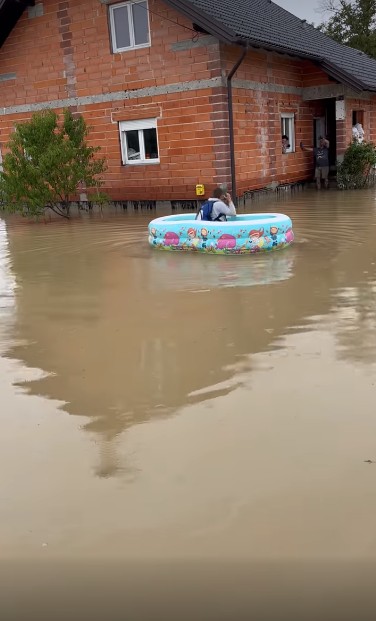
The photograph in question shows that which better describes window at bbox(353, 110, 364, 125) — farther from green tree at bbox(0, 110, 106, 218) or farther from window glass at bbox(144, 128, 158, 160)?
green tree at bbox(0, 110, 106, 218)

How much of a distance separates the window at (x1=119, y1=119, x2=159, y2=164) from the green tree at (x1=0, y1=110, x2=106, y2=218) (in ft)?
3.45

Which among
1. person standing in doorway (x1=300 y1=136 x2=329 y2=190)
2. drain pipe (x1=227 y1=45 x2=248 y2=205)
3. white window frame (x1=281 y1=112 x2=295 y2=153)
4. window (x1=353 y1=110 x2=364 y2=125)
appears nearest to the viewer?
drain pipe (x1=227 y1=45 x2=248 y2=205)

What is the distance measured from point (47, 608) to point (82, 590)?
0.16 metres

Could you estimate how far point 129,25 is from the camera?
15469 millimetres

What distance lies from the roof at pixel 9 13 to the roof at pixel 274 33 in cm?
513

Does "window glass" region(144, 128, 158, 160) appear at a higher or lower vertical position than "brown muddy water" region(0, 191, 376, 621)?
higher

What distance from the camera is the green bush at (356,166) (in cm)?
1892

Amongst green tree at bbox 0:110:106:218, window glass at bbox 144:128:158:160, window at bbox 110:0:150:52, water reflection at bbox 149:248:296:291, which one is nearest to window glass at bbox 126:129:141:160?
window glass at bbox 144:128:158:160

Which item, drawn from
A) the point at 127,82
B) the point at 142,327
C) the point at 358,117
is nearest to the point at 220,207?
the point at 142,327

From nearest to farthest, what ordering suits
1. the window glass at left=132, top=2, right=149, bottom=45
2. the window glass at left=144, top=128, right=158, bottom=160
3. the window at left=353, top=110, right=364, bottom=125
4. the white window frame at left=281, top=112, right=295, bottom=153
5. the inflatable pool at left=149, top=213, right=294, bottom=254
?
the inflatable pool at left=149, top=213, right=294, bottom=254, the window glass at left=132, top=2, right=149, bottom=45, the window glass at left=144, top=128, right=158, bottom=160, the white window frame at left=281, top=112, right=295, bottom=153, the window at left=353, top=110, right=364, bottom=125

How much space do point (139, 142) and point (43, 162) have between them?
2.88 meters

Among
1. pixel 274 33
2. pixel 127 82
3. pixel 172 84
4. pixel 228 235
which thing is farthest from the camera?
pixel 274 33

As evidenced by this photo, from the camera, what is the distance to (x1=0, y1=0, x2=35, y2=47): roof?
16344 millimetres

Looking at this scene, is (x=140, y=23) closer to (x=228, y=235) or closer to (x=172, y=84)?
(x=172, y=84)
